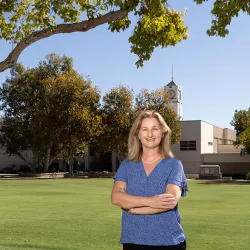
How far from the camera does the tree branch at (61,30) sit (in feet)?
29.1

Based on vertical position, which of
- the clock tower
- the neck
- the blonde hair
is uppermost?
the clock tower

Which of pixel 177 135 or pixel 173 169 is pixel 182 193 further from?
pixel 177 135

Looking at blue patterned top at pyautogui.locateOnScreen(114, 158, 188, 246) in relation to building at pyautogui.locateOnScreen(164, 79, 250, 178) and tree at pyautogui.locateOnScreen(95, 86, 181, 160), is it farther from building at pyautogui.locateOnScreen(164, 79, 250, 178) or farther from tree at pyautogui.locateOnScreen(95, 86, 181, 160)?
building at pyautogui.locateOnScreen(164, 79, 250, 178)

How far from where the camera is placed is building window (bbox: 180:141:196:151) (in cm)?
7544

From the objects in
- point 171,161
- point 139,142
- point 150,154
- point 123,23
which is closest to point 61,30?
point 123,23

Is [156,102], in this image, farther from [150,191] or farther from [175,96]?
[150,191]

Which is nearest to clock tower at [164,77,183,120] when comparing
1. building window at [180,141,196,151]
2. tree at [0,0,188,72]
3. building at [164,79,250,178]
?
building at [164,79,250,178]

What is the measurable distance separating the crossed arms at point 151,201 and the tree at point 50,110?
5114cm

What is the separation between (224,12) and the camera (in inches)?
352

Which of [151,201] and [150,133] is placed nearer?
[151,201]

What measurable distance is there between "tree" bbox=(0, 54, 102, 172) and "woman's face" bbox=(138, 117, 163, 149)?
50.9m

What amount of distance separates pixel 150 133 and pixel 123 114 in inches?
2190

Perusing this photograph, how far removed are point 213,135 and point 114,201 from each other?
267ft

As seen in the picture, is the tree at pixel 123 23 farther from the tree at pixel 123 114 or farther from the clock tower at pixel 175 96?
the clock tower at pixel 175 96
